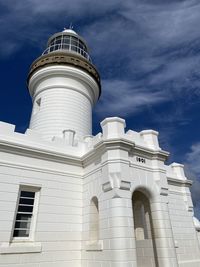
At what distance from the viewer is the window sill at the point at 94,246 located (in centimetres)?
732

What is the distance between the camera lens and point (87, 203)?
8.84 m

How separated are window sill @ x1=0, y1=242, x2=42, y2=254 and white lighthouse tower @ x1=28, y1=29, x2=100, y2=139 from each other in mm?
6333

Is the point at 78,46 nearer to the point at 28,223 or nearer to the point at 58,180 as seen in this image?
the point at 58,180

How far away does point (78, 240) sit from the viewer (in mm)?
8453

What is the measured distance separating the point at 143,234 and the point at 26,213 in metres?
5.44

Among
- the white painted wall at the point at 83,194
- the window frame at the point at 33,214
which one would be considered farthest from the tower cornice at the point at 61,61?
the window frame at the point at 33,214

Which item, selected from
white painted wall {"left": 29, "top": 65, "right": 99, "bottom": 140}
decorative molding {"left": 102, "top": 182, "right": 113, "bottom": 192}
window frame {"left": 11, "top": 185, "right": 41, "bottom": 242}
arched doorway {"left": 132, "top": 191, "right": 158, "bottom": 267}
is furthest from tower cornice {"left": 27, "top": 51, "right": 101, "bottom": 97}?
decorative molding {"left": 102, "top": 182, "right": 113, "bottom": 192}

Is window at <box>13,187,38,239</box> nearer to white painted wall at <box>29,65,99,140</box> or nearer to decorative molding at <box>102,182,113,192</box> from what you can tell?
decorative molding at <box>102,182,113,192</box>

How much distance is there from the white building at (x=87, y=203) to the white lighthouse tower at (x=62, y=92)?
8.40 feet

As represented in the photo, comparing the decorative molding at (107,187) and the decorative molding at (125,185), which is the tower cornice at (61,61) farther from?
the decorative molding at (125,185)

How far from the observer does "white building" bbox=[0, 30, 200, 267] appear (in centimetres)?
720

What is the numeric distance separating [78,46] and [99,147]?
40.2 ft

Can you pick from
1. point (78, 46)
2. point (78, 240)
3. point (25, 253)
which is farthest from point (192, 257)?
point (78, 46)

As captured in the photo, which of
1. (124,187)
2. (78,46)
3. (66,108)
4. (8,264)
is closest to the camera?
(8,264)
